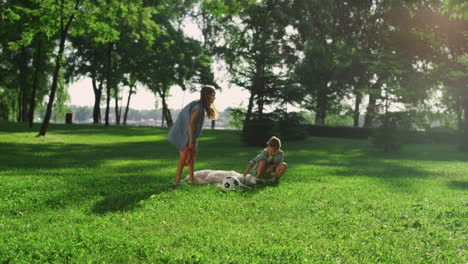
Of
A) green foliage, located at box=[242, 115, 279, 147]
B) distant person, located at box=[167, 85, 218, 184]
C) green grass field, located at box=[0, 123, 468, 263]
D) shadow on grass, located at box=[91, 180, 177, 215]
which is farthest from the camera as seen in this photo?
green foliage, located at box=[242, 115, 279, 147]

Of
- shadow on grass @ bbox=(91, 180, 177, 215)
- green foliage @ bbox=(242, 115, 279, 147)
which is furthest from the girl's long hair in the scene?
green foliage @ bbox=(242, 115, 279, 147)

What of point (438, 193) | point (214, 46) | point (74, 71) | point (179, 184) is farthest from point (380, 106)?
point (74, 71)

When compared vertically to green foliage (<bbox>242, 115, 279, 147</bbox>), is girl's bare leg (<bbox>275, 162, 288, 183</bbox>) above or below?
below

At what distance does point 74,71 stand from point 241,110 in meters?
29.9

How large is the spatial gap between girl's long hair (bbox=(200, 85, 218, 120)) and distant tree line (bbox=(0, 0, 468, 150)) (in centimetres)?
1687

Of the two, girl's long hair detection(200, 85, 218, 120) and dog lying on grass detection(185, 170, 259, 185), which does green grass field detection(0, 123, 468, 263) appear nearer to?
dog lying on grass detection(185, 170, 259, 185)

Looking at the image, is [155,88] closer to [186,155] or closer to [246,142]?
[246,142]

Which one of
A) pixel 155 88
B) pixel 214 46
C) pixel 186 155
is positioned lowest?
pixel 186 155

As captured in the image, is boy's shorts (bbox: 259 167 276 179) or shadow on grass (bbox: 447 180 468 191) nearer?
boy's shorts (bbox: 259 167 276 179)

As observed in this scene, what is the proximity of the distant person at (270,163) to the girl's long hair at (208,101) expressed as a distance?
1.80m

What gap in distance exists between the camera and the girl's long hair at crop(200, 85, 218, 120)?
30.2 feet

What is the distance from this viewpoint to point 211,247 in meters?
5.30

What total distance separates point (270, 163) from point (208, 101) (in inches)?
102

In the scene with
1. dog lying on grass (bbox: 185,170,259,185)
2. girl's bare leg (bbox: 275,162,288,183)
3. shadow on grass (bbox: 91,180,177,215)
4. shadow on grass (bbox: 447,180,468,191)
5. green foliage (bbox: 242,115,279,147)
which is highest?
green foliage (bbox: 242,115,279,147)
